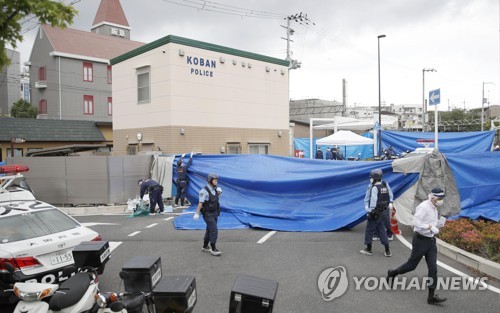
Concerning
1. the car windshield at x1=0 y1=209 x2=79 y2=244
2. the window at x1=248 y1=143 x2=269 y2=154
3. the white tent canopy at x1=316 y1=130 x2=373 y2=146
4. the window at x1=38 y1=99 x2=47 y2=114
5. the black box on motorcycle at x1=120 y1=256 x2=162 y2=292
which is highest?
the window at x1=38 y1=99 x2=47 y2=114

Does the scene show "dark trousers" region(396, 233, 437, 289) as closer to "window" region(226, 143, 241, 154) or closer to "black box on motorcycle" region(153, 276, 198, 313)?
"black box on motorcycle" region(153, 276, 198, 313)

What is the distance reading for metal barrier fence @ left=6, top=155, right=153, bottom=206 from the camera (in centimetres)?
1400

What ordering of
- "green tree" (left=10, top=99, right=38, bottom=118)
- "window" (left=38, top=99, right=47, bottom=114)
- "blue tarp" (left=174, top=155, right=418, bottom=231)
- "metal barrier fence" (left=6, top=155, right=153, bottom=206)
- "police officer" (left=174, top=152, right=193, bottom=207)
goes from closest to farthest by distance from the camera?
"blue tarp" (left=174, top=155, right=418, bottom=231) → "police officer" (left=174, top=152, right=193, bottom=207) → "metal barrier fence" (left=6, top=155, right=153, bottom=206) → "window" (left=38, top=99, right=47, bottom=114) → "green tree" (left=10, top=99, right=38, bottom=118)

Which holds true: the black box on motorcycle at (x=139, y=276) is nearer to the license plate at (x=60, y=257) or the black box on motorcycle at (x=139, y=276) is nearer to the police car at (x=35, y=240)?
the police car at (x=35, y=240)

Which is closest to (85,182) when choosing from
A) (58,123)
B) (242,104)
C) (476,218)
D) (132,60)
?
(132,60)

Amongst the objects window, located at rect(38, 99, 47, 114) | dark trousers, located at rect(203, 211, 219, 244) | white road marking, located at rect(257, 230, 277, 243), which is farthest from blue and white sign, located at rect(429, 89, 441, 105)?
window, located at rect(38, 99, 47, 114)

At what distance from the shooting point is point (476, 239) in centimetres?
720

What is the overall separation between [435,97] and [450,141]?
1812 cm

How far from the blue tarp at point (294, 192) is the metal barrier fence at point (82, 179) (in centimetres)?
388

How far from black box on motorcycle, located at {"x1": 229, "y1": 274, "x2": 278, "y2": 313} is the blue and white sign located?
30.0 feet

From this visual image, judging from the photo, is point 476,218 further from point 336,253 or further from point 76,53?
point 76,53

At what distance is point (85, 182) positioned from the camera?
14086 millimetres

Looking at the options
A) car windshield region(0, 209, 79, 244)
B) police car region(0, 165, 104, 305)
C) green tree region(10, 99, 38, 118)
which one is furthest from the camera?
green tree region(10, 99, 38, 118)

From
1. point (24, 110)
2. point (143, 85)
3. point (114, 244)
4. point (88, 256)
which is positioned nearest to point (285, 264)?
point (88, 256)
